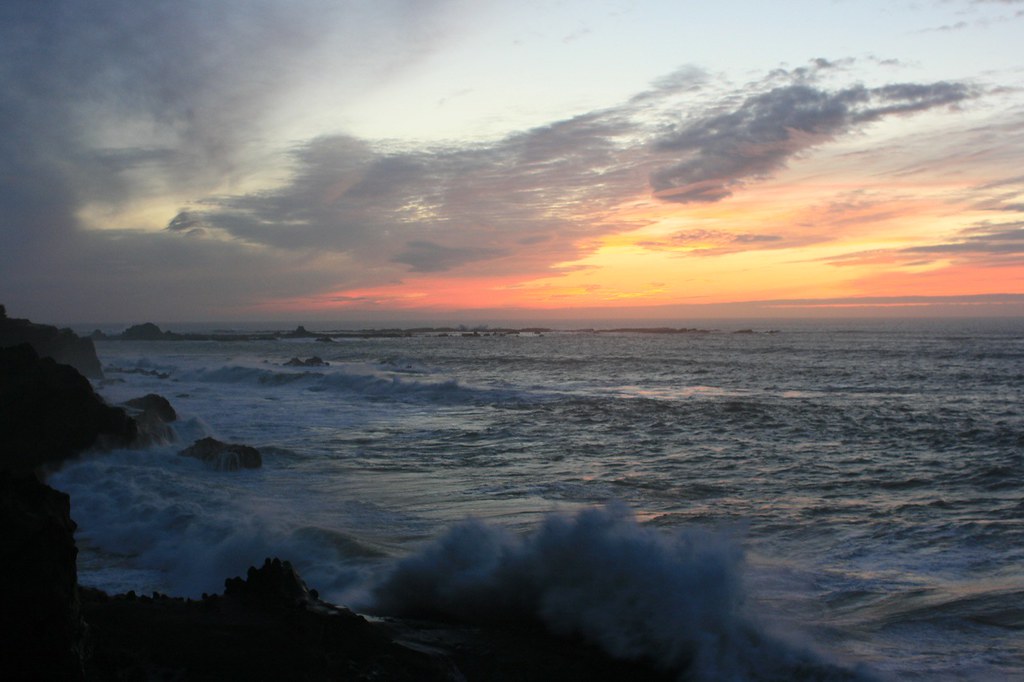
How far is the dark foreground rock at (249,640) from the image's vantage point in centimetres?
447

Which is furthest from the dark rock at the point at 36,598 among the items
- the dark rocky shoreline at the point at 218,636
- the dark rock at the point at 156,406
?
the dark rock at the point at 156,406

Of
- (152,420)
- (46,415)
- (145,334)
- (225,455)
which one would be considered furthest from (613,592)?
(145,334)

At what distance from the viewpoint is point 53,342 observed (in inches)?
1167

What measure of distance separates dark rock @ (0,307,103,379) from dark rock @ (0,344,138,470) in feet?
33.0

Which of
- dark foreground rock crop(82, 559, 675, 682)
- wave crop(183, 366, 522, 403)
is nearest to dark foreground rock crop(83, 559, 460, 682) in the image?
dark foreground rock crop(82, 559, 675, 682)

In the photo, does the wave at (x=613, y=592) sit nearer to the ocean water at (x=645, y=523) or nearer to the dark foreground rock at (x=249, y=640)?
the ocean water at (x=645, y=523)

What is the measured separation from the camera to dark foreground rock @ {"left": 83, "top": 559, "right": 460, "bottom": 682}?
4.47 meters

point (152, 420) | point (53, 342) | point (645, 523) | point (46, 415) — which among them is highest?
point (53, 342)

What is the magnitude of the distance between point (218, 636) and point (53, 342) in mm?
30210

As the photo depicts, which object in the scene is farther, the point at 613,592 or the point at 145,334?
the point at 145,334

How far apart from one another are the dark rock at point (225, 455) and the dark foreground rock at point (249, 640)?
8.73 m

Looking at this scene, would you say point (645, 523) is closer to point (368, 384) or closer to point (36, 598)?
point (36, 598)

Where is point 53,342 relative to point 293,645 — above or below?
above

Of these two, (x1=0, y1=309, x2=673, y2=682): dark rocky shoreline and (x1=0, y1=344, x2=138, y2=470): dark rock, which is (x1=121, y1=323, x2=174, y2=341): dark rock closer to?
(x1=0, y1=344, x2=138, y2=470): dark rock
